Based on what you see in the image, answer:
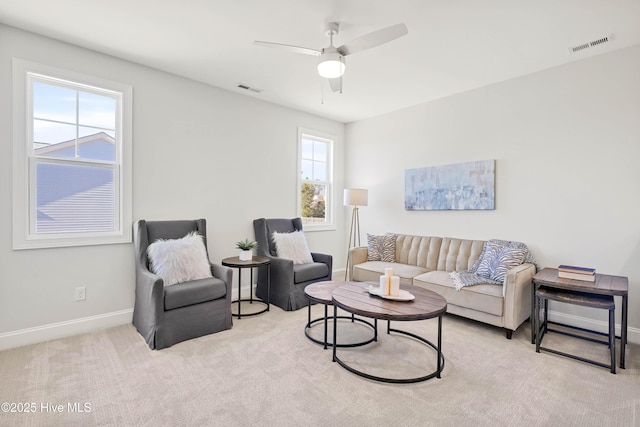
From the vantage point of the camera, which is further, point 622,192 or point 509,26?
point 622,192

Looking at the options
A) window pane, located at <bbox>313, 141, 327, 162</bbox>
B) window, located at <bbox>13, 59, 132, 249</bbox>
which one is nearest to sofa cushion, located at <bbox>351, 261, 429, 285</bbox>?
window pane, located at <bbox>313, 141, 327, 162</bbox>

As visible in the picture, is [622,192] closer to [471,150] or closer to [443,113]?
[471,150]

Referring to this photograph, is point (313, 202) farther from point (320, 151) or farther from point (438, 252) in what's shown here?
point (438, 252)

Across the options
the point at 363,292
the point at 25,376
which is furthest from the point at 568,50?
the point at 25,376

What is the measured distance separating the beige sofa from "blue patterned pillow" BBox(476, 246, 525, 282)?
0.32 ft

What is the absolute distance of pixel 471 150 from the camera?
4.06 meters

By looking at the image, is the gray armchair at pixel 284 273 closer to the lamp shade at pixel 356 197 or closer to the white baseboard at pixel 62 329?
the lamp shade at pixel 356 197

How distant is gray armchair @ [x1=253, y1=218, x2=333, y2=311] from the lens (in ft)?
12.2

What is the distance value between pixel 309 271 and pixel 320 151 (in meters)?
2.32

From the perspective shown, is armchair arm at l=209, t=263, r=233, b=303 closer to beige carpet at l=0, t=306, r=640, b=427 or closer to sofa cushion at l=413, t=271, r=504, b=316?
beige carpet at l=0, t=306, r=640, b=427

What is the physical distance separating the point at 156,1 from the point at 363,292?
9.11 feet

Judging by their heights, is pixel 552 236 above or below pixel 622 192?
below

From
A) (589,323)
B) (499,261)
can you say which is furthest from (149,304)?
(589,323)

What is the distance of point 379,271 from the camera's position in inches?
160
